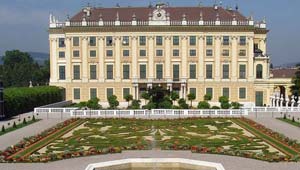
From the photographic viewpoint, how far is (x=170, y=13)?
69312mm

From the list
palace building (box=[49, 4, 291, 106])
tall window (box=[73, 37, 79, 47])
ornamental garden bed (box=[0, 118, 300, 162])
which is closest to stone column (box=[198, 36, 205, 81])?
palace building (box=[49, 4, 291, 106])

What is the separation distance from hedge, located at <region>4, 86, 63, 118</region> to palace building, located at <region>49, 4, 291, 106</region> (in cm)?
716

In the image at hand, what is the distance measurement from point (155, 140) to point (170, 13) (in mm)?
44085

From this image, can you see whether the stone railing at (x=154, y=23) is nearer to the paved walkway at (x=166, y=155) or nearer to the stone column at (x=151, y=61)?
the stone column at (x=151, y=61)

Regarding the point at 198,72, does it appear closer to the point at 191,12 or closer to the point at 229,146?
the point at 191,12

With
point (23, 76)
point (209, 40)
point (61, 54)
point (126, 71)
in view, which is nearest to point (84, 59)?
point (61, 54)

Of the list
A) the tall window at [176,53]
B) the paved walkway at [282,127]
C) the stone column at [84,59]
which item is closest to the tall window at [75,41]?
the stone column at [84,59]

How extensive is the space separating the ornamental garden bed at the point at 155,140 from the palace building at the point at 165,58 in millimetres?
27251

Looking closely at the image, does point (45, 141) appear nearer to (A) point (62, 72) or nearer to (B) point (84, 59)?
(B) point (84, 59)

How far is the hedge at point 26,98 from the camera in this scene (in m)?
46.2

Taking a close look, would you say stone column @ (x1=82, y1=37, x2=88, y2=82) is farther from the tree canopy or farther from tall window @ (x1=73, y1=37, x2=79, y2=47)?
the tree canopy

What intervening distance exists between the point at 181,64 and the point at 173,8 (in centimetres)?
1030

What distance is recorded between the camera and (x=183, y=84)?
66.1 m

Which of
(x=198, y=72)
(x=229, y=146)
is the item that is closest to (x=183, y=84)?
(x=198, y=72)
